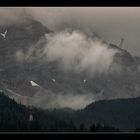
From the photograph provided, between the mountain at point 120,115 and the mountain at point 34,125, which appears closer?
the mountain at point 34,125

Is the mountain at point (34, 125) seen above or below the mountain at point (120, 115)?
below

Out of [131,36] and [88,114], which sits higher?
[131,36]

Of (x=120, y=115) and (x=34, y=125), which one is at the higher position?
(x=120, y=115)

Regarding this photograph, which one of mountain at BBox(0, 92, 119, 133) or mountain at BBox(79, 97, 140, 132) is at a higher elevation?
mountain at BBox(79, 97, 140, 132)

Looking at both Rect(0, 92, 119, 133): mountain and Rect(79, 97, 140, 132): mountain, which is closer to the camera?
Rect(0, 92, 119, 133): mountain

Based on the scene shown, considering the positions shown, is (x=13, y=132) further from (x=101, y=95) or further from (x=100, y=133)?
(x=101, y=95)

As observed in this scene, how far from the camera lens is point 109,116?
102312mm

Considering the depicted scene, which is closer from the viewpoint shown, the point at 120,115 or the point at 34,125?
the point at 34,125

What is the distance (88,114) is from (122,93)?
328 feet
